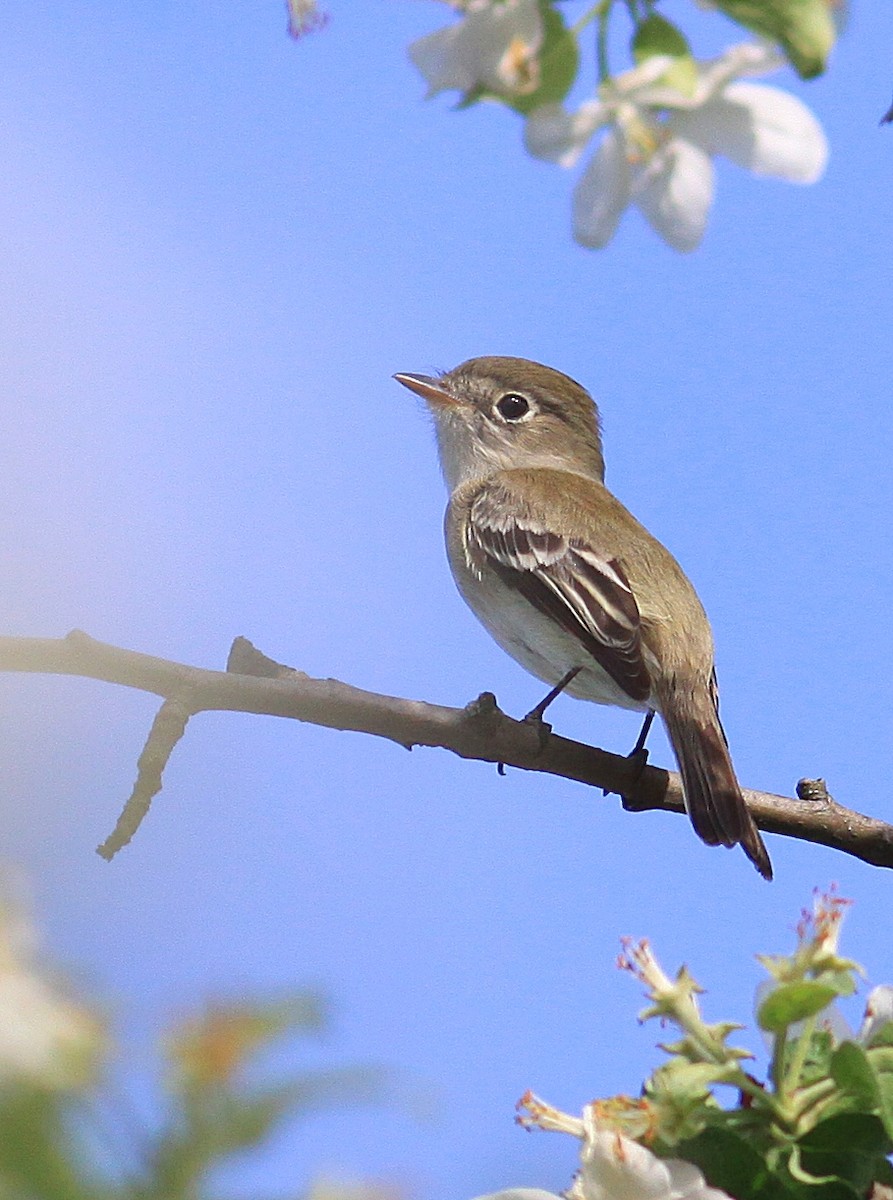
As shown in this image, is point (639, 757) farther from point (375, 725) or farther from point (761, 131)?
point (761, 131)

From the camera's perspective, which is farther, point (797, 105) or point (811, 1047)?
point (811, 1047)

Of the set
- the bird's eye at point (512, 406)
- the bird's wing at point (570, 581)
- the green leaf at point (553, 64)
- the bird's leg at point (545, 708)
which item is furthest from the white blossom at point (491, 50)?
the bird's eye at point (512, 406)

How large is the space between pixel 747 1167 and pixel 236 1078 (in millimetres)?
1001

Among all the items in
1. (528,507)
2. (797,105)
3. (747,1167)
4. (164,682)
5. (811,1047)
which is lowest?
(747,1167)

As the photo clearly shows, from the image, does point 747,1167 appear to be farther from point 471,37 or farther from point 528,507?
point 528,507

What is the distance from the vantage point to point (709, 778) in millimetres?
3695

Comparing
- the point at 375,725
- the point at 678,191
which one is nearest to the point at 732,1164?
the point at 678,191

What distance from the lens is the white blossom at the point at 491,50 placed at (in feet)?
2.96

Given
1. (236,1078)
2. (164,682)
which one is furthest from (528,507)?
(236,1078)

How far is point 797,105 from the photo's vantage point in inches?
38.2

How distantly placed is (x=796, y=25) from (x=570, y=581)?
3.67 metres

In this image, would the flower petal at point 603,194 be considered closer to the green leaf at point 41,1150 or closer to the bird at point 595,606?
the green leaf at point 41,1150

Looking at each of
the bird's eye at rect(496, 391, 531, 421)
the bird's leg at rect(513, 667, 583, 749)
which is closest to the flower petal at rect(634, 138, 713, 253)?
the bird's leg at rect(513, 667, 583, 749)

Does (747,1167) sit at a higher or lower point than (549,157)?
lower
